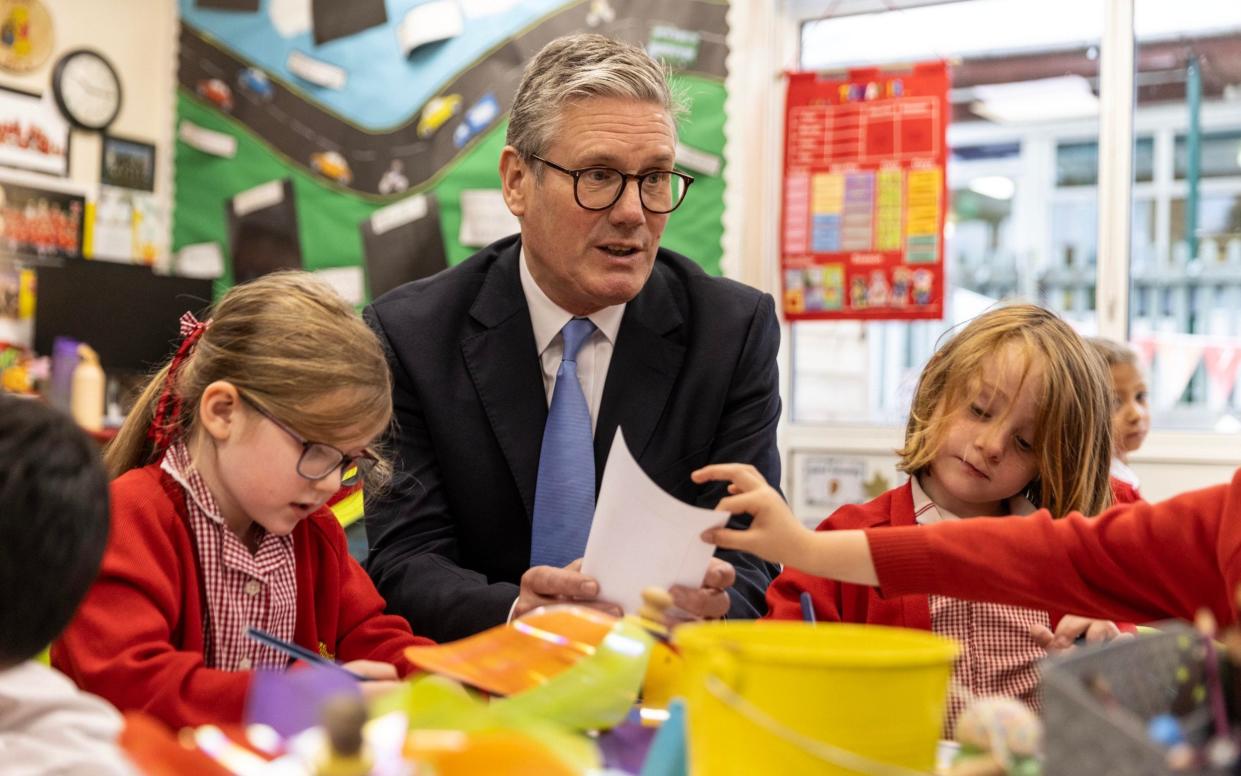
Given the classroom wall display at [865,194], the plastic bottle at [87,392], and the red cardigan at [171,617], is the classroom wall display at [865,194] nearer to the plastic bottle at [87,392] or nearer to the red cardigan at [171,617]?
the plastic bottle at [87,392]

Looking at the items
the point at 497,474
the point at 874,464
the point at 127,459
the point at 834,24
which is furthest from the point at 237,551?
the point at 834,24

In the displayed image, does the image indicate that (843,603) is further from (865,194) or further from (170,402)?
(865,194)

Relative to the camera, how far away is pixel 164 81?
4785 millimetres

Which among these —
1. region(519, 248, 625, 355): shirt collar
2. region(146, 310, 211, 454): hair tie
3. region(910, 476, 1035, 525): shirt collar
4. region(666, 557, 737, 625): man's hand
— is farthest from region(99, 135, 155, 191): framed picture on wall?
region(666, 557, 737, 625): man's hand

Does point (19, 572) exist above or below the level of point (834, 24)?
below

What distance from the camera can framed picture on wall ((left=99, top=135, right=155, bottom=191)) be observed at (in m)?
4.54

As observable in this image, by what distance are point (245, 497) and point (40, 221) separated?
343cm

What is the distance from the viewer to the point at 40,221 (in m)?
A: 4.27

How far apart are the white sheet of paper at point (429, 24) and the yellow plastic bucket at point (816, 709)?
152 inches

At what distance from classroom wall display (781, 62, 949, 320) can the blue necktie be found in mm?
2278

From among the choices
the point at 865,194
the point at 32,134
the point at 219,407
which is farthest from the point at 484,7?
the point at 219,407

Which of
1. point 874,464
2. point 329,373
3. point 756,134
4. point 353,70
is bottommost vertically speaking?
point 874,464

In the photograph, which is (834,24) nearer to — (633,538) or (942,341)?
(942,341)

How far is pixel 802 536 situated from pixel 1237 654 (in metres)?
0.52
